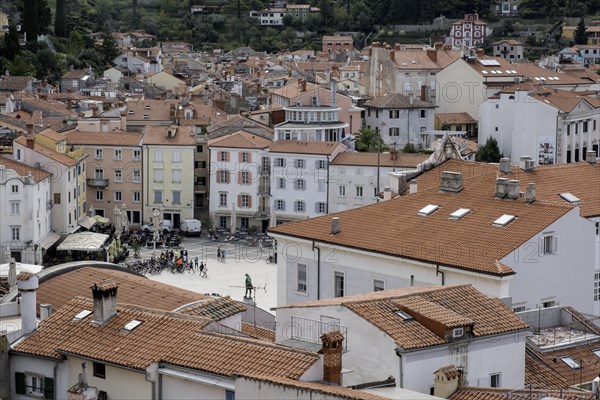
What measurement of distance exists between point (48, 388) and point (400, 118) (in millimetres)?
65581

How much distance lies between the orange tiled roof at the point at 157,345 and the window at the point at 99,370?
0.11 m

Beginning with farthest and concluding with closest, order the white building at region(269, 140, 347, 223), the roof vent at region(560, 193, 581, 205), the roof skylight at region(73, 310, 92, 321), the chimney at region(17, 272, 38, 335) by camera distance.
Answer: the white building at region(269, 140, 347, 223) < the roof vent at region(560, 193, 581, 205) < the chimney at region(17, 272, 38, 335) < the roof skylight at region(73, 310, 92, 321)

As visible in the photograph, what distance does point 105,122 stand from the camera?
73.9 meters

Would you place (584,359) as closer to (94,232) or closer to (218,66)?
(94,232)

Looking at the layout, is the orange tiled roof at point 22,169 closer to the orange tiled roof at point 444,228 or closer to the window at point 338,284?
the orange tiled roof at point 444,228

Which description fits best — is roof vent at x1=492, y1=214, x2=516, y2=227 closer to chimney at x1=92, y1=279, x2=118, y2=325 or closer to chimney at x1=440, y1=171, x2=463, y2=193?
chimney at x1=440, y1=171, x2=463, y2=193

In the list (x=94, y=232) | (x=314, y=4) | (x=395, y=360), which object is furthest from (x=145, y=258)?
(x=314, y=4)

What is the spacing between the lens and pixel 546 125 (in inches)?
2810

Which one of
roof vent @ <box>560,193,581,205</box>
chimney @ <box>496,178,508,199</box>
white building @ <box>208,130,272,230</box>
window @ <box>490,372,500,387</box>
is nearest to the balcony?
white building @ <box>208,130,272,230</box>

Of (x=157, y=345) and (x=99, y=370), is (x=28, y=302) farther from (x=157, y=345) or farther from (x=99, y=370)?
(x=157, y=345)

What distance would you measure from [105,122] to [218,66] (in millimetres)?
58091

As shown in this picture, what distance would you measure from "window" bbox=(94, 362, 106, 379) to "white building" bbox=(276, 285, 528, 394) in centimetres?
239

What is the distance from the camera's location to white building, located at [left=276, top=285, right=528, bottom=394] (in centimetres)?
1872

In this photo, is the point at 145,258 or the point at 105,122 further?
the point at 105,122
